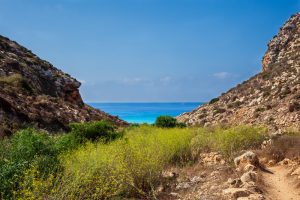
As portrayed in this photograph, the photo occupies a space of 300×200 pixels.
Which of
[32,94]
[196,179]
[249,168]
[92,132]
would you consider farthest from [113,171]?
[32,94]

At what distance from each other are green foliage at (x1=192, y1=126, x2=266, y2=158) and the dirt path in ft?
7.15

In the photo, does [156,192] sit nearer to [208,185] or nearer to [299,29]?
[208,185]

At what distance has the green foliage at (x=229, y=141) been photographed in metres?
14.6

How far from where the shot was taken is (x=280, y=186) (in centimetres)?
1088

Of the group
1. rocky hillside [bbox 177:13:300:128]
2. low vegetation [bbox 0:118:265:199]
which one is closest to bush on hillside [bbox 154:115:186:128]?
rocky hillside [bbox 177:13:300:128]

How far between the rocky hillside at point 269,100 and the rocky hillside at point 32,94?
33.3ft

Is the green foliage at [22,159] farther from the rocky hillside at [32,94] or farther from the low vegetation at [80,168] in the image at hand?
the rocky hillside at [32,94]

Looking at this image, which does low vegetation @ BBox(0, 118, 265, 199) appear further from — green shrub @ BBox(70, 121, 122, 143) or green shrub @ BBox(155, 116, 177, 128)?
green shrub @ BBox(155, 116, 177, 128)

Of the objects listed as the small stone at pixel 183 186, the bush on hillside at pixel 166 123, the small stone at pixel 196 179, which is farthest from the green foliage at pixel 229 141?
the bush on hillside at pixel 166 123

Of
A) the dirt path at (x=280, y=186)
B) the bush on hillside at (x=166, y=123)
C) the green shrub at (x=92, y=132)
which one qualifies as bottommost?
the dirt path at (x=280, y=186)

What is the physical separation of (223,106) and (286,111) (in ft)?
41.8

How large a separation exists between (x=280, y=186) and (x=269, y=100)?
74.9ft

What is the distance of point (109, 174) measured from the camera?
8.95m

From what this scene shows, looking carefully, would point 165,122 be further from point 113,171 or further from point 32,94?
point 113,171
